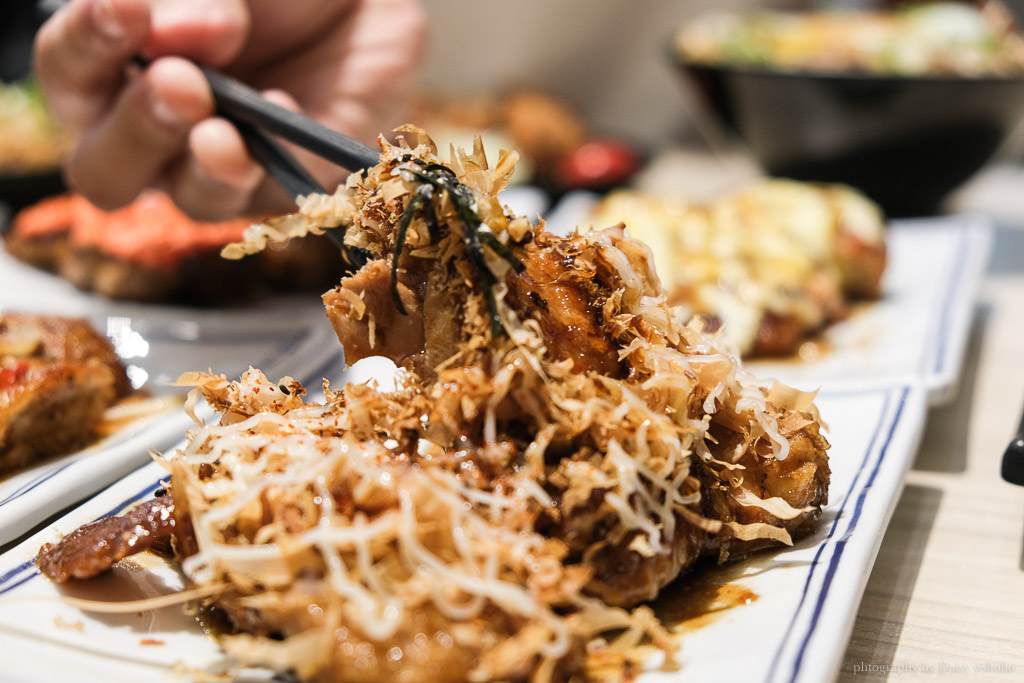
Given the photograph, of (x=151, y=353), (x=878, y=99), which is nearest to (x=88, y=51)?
(x=151, y=353)

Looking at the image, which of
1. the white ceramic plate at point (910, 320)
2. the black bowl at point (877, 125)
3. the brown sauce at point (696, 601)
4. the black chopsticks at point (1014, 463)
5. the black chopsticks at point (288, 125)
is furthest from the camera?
the black bowl at point (877, 125)

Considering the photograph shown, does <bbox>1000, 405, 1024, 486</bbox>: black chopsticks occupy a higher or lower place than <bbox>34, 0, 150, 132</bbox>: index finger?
lower

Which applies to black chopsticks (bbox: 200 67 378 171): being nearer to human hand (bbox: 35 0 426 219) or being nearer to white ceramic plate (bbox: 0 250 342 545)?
human hand (bbox: 35 0 426 219)

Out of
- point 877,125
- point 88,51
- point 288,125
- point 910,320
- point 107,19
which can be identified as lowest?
point 910,320

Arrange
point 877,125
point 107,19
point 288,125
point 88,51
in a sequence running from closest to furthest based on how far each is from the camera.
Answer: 1. point 288,125
2. point 107,19
3. point 88,51
4. point 877,125

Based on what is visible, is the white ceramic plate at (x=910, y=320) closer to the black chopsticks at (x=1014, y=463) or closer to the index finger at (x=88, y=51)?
the black chopsticks at (x=1014, y=463)

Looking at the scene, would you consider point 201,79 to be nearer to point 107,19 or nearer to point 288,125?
point 107,19

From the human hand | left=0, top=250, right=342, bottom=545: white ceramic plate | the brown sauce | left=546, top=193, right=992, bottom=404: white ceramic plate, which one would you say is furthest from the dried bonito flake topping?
the human hand

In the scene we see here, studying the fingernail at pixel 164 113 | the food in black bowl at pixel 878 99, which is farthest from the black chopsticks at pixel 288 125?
the food in black bowl at pixel 878 99
